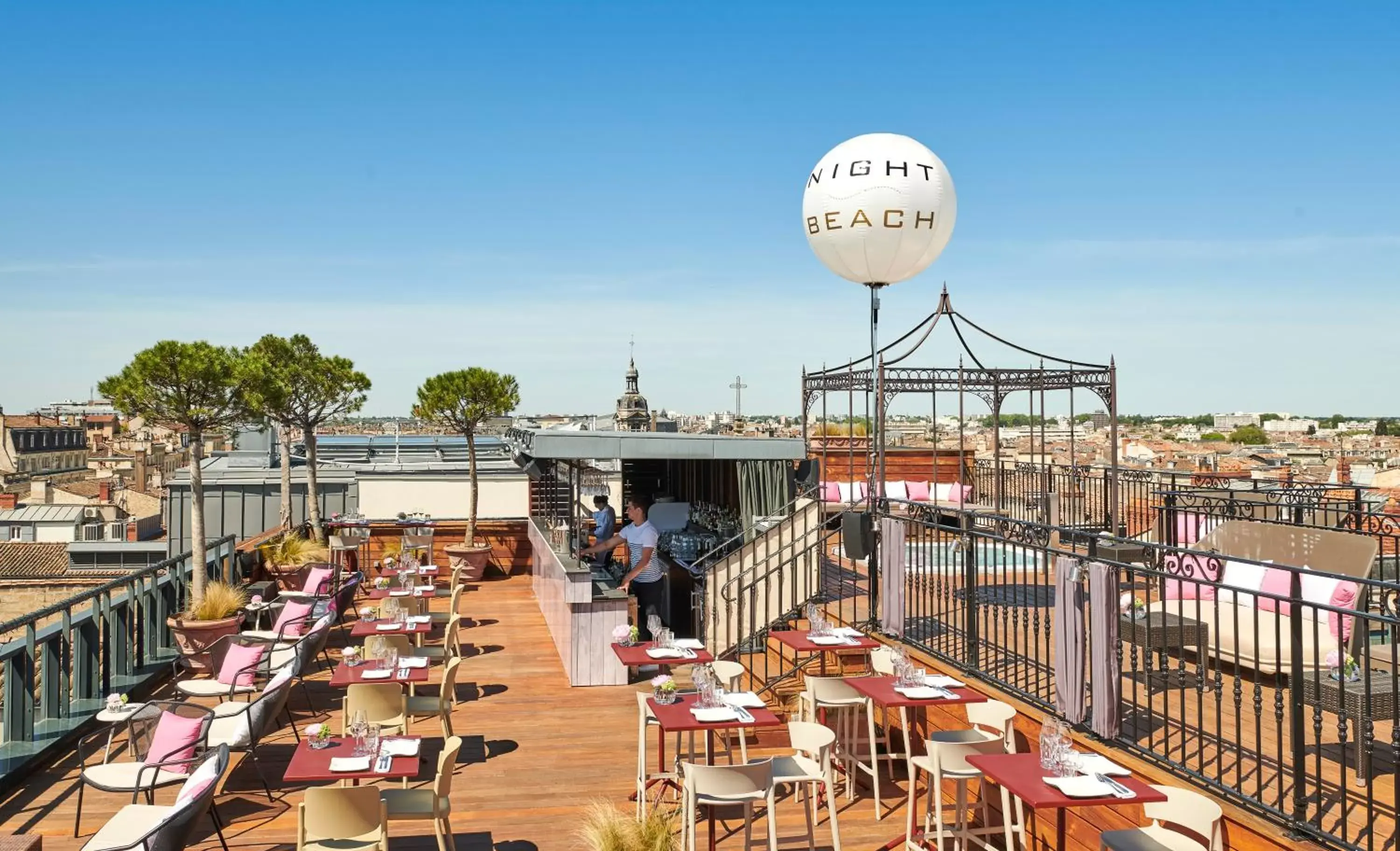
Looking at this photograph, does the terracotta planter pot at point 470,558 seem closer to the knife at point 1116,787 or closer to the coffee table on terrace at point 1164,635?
the coffee table on terrace at point 1164,635

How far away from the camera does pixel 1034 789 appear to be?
169 inches

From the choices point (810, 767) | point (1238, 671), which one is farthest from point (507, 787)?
point (1238, 671)

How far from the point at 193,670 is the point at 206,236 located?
26742 mm

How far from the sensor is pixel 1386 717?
4824mm

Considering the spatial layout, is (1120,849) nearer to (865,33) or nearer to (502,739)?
(502,739)

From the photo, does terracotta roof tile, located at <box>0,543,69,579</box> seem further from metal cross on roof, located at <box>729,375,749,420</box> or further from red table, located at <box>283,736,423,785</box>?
red table, located at <box>283,736,423,785</box>

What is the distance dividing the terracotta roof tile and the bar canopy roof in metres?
31.3

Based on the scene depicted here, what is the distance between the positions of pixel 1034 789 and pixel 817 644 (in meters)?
3.18

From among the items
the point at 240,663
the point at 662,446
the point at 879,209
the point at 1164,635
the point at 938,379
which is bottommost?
the point at 240,663

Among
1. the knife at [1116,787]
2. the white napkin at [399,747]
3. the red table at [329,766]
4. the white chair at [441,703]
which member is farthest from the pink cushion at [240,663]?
the knife at [1116,787]

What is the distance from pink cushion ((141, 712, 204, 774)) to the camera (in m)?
5.83

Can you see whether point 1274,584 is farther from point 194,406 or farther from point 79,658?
point 194,406

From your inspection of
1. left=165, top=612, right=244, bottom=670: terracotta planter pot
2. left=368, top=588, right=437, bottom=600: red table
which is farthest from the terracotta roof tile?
left=165, top=612, right=244, bottom=670: terracotta planter pot

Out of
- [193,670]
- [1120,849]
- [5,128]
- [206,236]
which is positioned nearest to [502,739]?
[193,670]
